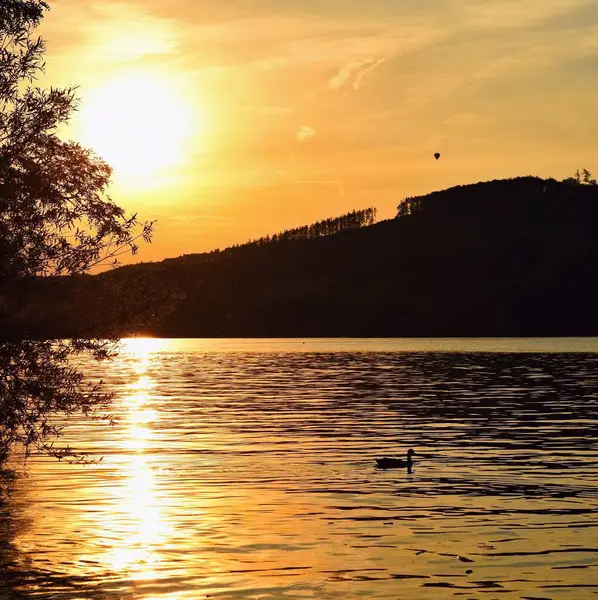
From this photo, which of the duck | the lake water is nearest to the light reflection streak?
the lake water

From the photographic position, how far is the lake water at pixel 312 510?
26.0m

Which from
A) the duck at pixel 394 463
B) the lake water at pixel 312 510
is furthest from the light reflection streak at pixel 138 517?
the duck at pixel 394 463

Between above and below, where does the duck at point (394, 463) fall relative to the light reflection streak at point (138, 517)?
above

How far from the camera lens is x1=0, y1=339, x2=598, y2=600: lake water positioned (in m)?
26.0

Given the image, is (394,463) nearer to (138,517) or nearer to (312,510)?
(312,510)

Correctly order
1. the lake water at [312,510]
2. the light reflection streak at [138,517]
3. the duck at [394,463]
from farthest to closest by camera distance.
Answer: the duck at [394,463], the light reflection streak at [138,517], the lake water at [312,510]

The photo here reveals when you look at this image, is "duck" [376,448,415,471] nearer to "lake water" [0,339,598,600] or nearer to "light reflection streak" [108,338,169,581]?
"lake water" [0,339,598,600]

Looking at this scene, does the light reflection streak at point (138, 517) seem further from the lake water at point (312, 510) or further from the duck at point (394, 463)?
the duck at point (394, 463)

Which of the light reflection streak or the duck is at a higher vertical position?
the duck

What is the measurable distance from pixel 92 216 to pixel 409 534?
1363cm

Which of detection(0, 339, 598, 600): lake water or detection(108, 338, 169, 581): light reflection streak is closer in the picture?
detection(0, 339, 598, 600): lake water

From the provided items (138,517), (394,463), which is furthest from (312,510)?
(394,463)

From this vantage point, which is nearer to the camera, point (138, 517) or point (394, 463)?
point (138, 517)

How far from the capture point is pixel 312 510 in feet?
117
